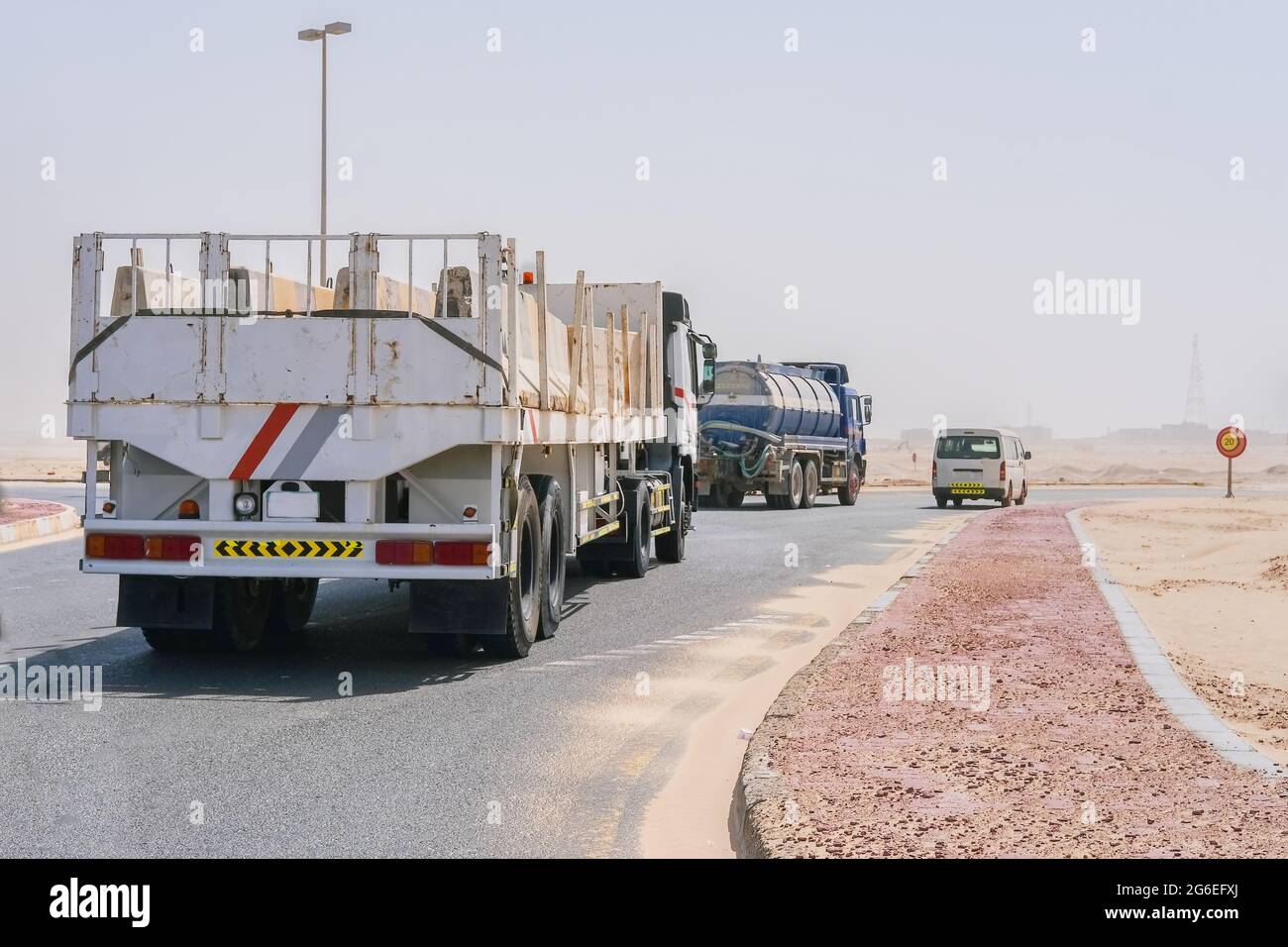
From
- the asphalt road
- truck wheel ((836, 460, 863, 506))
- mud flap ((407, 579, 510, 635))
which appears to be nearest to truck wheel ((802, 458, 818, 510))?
truck wheel ((836, 460, 863, 506))

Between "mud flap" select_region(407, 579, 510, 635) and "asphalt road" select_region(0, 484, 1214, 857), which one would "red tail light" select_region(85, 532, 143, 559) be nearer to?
"asphalt road" select_region(0, 484, 1214, 857)

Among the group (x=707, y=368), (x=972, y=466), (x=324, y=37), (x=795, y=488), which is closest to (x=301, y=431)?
(x=707, y=368)

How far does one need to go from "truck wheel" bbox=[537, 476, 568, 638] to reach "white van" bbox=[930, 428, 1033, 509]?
26118mm

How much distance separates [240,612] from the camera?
11461 mm

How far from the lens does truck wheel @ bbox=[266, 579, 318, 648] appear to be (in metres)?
12.1

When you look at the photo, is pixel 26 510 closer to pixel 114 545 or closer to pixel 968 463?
pixel 114 545

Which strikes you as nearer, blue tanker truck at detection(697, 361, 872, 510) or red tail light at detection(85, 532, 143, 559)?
red tail light at detection(85, 532, 143, 559)

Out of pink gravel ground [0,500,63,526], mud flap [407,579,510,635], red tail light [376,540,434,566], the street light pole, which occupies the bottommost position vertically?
pink gravel ground [0,500,63,526]

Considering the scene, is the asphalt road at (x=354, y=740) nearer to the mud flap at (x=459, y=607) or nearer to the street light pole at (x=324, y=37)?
the mud flap at (x=459, y=607)

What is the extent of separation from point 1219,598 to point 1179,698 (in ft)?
25.0

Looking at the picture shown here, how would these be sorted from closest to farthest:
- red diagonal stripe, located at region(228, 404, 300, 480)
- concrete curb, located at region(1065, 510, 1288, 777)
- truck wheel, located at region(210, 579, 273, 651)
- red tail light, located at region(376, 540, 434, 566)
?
concrete curb, located at region(1065, 510, 1288, 777)
red tail light, located at region(376, 540, 434, 566)
red diagonal stripe, located at region(228, 404, 300, 480)
truck wheel, located at region(210, 579, 273, 651)

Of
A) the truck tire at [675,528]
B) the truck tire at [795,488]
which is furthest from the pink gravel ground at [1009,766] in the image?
the truck tire at [795,488]
